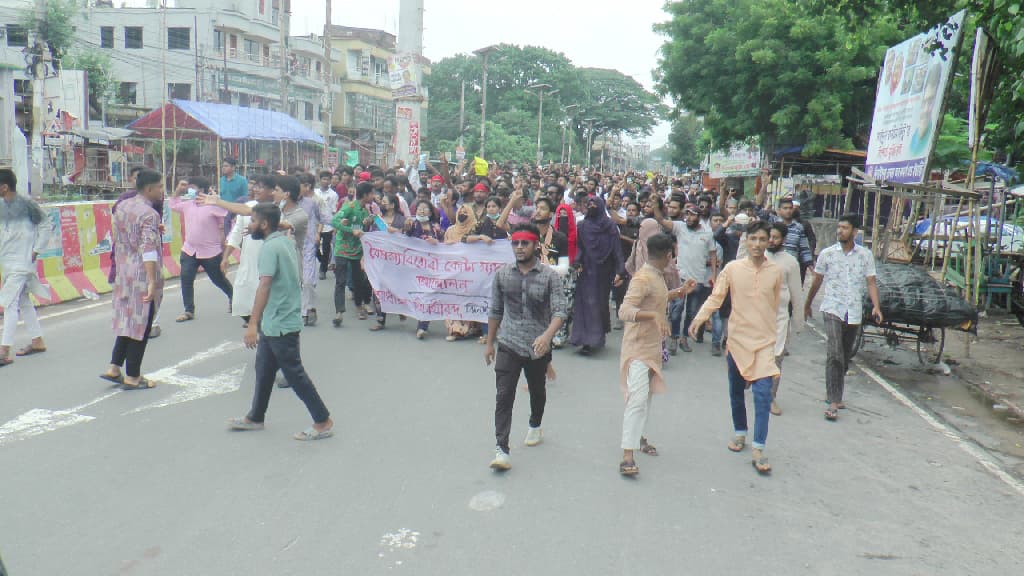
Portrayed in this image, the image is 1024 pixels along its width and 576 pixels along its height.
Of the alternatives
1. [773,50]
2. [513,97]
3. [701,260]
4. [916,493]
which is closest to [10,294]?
[701,260]

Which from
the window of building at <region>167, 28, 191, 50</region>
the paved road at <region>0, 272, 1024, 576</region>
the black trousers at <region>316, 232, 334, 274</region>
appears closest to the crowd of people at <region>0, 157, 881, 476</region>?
the paved road at <region>0, 272, 1024, 576</region>

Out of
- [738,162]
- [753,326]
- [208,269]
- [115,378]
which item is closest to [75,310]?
[208,269]

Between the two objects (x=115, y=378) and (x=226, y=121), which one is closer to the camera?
(x=115, y=378)

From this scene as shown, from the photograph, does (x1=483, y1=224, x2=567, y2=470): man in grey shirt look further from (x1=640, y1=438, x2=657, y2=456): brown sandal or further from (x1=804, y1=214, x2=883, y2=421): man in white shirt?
(x1=804, y1=214, x2=883, y2=421): man in white shirt

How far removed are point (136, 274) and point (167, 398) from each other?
108 cm

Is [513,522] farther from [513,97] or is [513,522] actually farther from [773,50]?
[513,97]

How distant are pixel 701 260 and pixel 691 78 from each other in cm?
1967

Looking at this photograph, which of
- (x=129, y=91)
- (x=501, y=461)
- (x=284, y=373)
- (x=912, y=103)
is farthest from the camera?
(x=129, y=91)

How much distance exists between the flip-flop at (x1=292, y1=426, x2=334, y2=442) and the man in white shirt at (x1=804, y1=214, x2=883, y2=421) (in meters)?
4.18

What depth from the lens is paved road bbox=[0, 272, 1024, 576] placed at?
427 centimetres

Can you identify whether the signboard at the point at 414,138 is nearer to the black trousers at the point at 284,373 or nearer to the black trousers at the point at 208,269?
the black trousers at the point at 208,269

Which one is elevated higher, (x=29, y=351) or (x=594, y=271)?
(x=594, y=271)

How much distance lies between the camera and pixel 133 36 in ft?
161

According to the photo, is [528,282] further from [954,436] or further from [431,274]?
[431,274]
